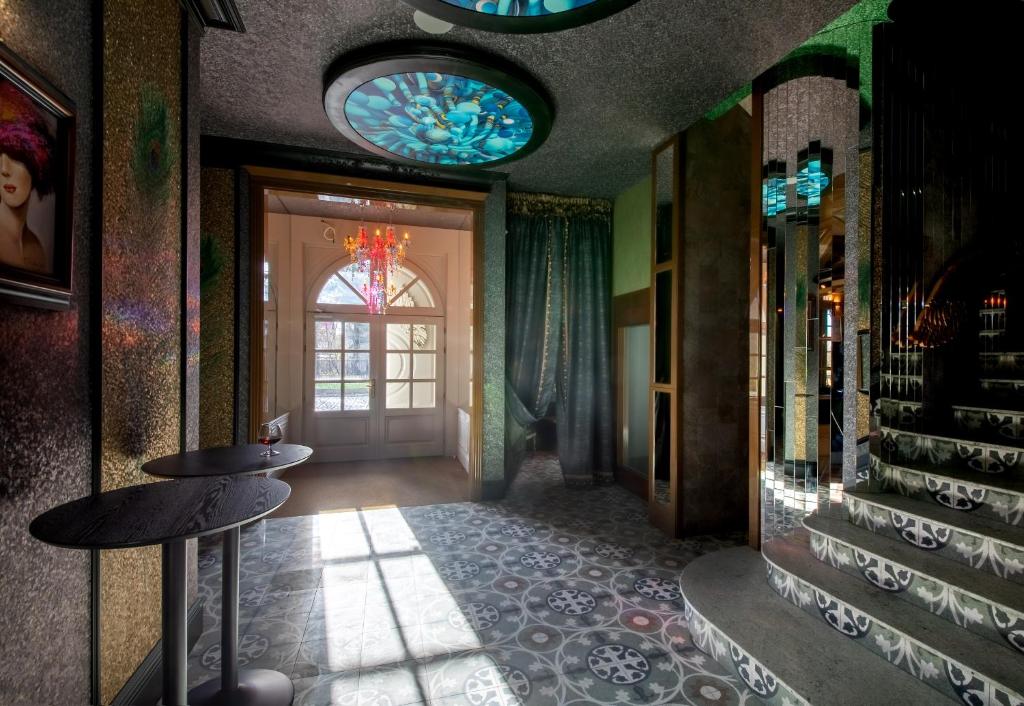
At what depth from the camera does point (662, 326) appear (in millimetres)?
3330

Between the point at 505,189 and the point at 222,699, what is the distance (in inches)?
148

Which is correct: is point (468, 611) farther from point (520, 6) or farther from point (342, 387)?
point (342, 387)

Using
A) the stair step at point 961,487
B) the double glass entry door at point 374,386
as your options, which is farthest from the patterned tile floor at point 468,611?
the double glass entry door at point 374,386

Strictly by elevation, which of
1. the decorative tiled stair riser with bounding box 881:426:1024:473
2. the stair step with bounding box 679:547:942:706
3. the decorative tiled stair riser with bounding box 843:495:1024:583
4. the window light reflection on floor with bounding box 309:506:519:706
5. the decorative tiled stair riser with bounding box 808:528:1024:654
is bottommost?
the window light reflection on floor with bounding box 309:506:519:706

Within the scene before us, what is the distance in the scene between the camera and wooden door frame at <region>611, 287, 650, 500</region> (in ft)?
13.1

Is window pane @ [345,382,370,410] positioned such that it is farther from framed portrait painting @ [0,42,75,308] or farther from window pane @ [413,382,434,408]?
framed portrait painting @ [0,42,75,308]

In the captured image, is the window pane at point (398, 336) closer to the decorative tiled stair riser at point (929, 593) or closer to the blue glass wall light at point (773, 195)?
the blue glass wall light at point (773, 195)

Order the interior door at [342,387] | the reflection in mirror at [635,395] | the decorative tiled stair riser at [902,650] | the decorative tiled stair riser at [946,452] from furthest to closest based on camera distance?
1. the interior door at [342,387]
2. the reflection in mirror at [635,395]
3. the decorative tiled stair riser at [946,452]
4. the decorative tiled stair riser at [902,650]

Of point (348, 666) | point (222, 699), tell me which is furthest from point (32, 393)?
point (348, 666)

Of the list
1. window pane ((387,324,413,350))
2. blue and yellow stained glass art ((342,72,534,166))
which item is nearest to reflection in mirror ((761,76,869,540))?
blue and yellow stained glass art ((342,72,534,166))

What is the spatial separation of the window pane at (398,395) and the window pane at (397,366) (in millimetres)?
101

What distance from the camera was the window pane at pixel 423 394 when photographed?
5605 millimetres

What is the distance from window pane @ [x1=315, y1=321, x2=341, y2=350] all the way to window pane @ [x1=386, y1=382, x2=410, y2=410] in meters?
0.82

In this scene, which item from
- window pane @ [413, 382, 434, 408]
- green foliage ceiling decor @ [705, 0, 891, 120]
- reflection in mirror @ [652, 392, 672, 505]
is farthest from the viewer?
window pane @ [413, 382, 434, 408]
